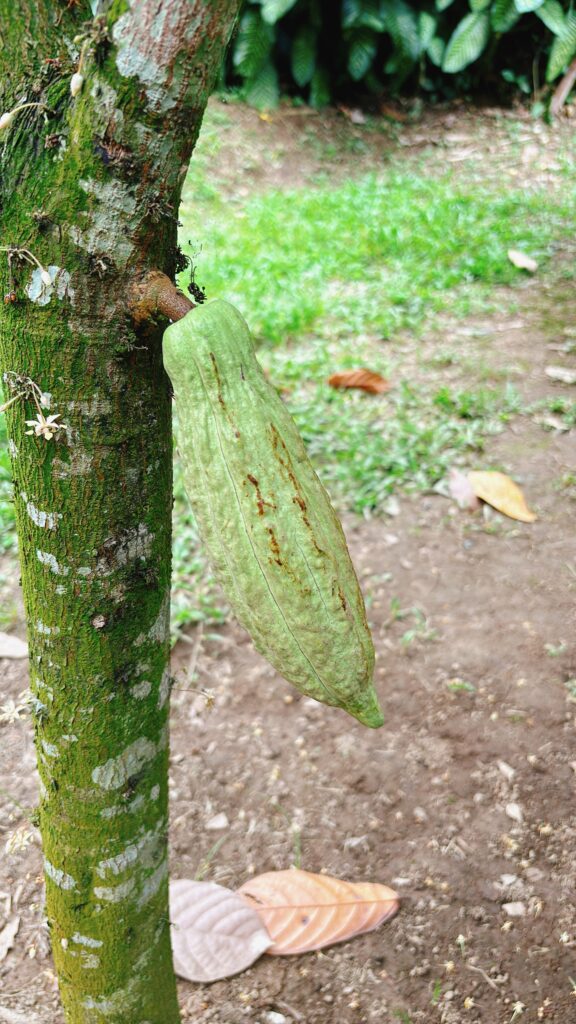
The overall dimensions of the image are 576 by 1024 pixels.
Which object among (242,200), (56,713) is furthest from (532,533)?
(242,200)

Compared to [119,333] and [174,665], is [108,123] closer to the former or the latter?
[119,333]

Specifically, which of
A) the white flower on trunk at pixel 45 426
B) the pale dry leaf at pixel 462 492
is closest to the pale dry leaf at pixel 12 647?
the pale dry leaf at pixel 462 492

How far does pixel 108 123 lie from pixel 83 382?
236mm

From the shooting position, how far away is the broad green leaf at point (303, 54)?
6043 millimetres

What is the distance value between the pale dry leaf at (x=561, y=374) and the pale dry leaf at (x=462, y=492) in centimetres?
72

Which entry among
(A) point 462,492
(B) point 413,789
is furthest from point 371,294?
(B) point 413,789

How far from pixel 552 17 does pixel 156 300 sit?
621cm

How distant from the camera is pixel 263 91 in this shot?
19.9 feet

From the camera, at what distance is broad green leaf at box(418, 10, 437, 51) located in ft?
19.8

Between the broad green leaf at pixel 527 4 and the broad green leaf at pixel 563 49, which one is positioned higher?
the broad green leaf at pixel 527 4

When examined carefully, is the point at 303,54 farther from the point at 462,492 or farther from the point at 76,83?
the point at 76,83

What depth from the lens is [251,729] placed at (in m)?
2.09

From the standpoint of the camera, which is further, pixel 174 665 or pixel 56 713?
pixel 174 665

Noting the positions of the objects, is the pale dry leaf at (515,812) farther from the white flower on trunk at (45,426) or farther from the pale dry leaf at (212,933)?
the white flower on trunk at (45,426)
